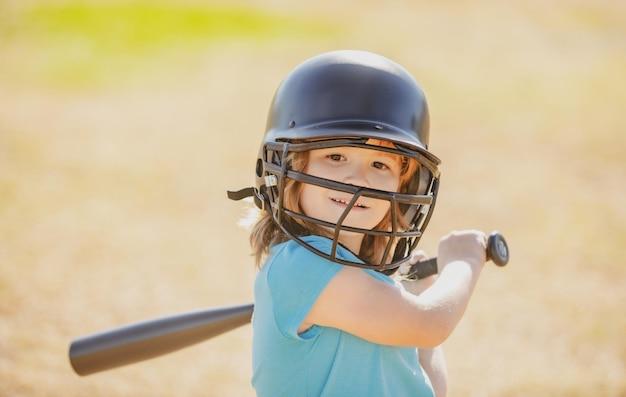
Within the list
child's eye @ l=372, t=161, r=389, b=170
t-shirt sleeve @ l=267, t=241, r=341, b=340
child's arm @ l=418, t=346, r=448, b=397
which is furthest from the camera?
child's arm @ l=418, t=346, r=448, b=397

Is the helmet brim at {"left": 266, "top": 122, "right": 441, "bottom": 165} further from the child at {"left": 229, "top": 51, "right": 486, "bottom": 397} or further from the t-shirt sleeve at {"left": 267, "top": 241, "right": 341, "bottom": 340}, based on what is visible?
the t-shirt sleeve at {"left": 267, "top": 241, "right": 341, "bottom": 340}

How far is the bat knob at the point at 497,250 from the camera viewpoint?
2576mm

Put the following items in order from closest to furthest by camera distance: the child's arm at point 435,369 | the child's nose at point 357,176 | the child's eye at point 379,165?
1. the child's nose at point 357,176
2. the child's eye at point 379,165
3. the child's arm at point 435,369

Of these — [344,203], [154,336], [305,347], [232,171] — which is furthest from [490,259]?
[232,171]

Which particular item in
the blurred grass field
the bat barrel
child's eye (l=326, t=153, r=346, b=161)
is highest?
child's eye (l=326, t=153, r=346, b=161)

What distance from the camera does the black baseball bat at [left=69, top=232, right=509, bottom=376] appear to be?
8.96 ft

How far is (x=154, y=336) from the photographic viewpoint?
2.80m

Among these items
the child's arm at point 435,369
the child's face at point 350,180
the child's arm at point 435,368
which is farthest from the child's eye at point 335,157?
the child's arm at point 435,369

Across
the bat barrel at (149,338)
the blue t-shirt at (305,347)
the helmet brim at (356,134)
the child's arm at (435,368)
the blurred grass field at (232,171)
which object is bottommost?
the blurred grass field at (232,171)

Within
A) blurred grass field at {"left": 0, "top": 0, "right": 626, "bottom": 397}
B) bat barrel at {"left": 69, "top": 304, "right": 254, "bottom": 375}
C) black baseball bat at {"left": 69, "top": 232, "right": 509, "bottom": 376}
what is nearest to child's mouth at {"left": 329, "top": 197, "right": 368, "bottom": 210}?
black baseball bat at {"left": 69, "top": 232, "right": 509, "bottom": 376}

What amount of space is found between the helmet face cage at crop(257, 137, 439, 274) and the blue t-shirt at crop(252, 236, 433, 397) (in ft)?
0.22

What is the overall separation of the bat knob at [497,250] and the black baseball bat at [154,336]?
28 millimetres

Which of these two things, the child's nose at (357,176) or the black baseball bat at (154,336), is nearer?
the child's nose at (357,176)

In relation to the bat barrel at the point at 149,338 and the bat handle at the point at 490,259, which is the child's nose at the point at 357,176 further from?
the bat barrel at the point at 149,338
